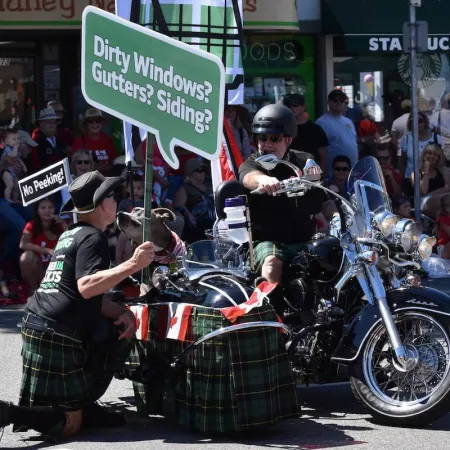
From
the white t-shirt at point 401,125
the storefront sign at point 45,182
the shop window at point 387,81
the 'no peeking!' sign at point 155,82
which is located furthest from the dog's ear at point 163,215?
the shop window at point 387,81

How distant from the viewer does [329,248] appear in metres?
7.00

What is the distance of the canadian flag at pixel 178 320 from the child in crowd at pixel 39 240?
5.37 meters

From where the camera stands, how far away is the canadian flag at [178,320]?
6.52m

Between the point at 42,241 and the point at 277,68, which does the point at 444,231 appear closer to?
the point at 277,68

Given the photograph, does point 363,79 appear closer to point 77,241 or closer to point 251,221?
point 251,221

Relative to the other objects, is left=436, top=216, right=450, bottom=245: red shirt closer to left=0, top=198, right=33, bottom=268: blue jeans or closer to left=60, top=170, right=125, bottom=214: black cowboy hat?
left=0, top=198, right=33, bottom=268: blue jeans

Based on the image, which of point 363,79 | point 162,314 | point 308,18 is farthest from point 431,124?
point 162,314

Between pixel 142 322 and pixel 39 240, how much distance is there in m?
5.36

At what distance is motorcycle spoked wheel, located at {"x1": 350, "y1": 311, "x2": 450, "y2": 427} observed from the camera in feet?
21.4

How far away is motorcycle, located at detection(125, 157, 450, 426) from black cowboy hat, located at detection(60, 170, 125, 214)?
0.59 m

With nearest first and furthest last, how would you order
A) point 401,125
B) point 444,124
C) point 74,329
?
point 74,329 < point 401,125 < point 444,124

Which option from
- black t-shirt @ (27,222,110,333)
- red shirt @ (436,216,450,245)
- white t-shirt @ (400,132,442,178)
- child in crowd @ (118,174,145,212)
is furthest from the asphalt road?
white t-shirt @ (400,132,442,178)

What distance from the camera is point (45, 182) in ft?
29.5

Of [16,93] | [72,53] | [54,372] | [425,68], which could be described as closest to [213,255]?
[54,372]
